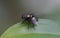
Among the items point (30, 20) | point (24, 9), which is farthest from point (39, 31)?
point (24, 9)

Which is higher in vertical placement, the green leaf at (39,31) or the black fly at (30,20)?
the black fly at (30,20)

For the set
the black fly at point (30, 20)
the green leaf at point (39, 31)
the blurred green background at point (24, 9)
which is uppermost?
the blurred green background at point (24, 9)

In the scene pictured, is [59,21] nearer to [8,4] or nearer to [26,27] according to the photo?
[26,27]

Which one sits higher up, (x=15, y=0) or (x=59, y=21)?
(x=15, y=0)

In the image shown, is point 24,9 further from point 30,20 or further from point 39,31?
point 39,31

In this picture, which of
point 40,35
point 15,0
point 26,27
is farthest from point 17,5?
point 40,35
